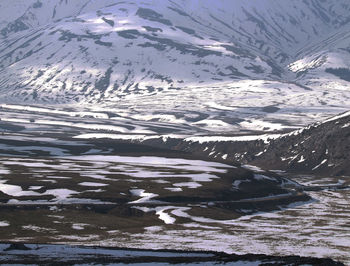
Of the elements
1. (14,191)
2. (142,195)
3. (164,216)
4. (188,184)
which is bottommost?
(164,216)

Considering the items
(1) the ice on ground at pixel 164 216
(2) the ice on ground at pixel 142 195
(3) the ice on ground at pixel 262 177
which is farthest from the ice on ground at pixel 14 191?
(3) the ice on ground at pixel 262 177

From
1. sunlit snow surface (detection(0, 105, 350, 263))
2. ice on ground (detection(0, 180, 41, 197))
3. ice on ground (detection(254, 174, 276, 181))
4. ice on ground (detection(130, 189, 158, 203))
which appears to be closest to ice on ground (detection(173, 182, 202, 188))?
sunlit snow surface (detection(0, 105, 350, 263))

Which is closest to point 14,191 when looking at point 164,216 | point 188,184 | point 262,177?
point 164,216

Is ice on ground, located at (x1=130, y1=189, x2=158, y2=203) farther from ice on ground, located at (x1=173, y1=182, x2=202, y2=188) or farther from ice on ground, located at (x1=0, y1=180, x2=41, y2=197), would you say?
ice on ground, located at (x1=0, y1=180, x2=41, y2=197)

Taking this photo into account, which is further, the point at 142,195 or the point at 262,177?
the point at 262,177

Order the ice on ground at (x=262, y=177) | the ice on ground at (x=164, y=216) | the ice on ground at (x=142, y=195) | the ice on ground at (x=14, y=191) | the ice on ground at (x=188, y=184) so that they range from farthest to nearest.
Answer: the ice on ground at (x=262, y=177) → the ice on ground at (x=188, y=184) → the ice on ground at (x=142, y=195) → the ice on ground at (x=14, y=191) → the ice on ground at (x=164, y=216)

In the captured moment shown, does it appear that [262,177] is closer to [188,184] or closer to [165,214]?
[188,184]

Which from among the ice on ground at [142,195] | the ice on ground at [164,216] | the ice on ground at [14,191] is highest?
the ice on ground at [14,191]

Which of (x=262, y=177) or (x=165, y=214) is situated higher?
(x=262, y=177)

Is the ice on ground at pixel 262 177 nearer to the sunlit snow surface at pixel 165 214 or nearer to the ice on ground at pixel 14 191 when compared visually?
the sunlit snow surface at pixel 165 214

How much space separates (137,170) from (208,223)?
57060mm

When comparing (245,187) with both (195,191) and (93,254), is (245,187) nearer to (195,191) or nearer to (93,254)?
(195,191)

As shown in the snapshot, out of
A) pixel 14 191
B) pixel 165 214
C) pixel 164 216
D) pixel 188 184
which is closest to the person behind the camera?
pixel 164 216

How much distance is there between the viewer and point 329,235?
353ft
